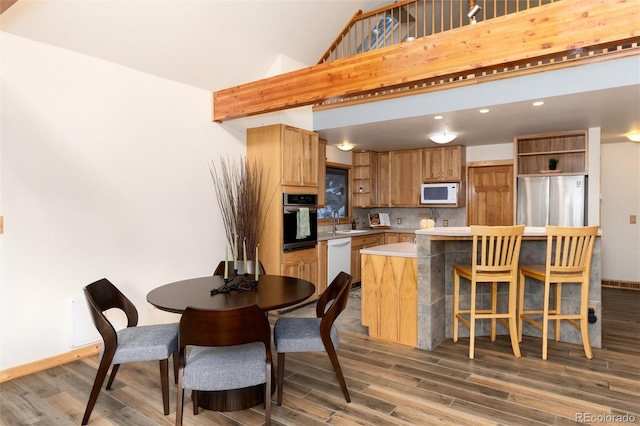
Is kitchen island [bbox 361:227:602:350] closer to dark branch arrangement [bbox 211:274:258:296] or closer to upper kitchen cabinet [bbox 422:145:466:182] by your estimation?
dark branch arrangement [bbox 211:274:258:296]

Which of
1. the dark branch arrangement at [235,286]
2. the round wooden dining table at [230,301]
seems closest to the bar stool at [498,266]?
the round wooden dining table at [230,301]

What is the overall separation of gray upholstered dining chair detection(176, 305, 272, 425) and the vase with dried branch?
86.7 inches

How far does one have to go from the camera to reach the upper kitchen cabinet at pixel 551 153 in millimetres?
5305

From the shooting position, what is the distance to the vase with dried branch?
430 centimetres

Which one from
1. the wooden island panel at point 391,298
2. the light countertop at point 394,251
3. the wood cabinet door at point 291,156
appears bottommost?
the wooden island panel at point 391,298

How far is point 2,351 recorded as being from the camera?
2793 millimetres

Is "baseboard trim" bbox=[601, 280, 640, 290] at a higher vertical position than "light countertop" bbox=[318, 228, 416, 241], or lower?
lower

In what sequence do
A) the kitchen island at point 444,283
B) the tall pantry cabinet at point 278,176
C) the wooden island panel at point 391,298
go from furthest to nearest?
the tall pantry cabinet at point 278,176 → the wooden island panel at point 391,298 → the kitchen island at point 444,283

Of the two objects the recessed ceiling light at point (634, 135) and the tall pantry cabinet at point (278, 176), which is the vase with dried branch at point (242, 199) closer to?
the tall pantry cabinet at point (278, 176)

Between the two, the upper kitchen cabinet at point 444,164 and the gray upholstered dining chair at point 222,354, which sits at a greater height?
the upper kitchen cabinet at point 444,164

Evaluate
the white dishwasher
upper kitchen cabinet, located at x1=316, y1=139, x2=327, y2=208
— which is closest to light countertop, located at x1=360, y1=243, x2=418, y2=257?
the white dishwasher

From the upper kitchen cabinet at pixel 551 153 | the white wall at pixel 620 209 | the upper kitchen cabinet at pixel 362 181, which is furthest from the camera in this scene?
the upper kitchen cabinet at pixel 362 181

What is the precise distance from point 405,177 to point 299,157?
2590 mm

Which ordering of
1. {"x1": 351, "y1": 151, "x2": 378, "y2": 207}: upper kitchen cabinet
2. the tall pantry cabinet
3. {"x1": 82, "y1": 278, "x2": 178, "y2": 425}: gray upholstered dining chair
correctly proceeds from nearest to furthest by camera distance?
1. {"x1": 82, "y1": 278, "x2": 178, "y2": 425}: gray upholstered dining chair
2. the tall pantry cabinet
3. {"x1": 351, "y1": 151, "x2": 378, "y2": 207}: upper kitchen cabinet
